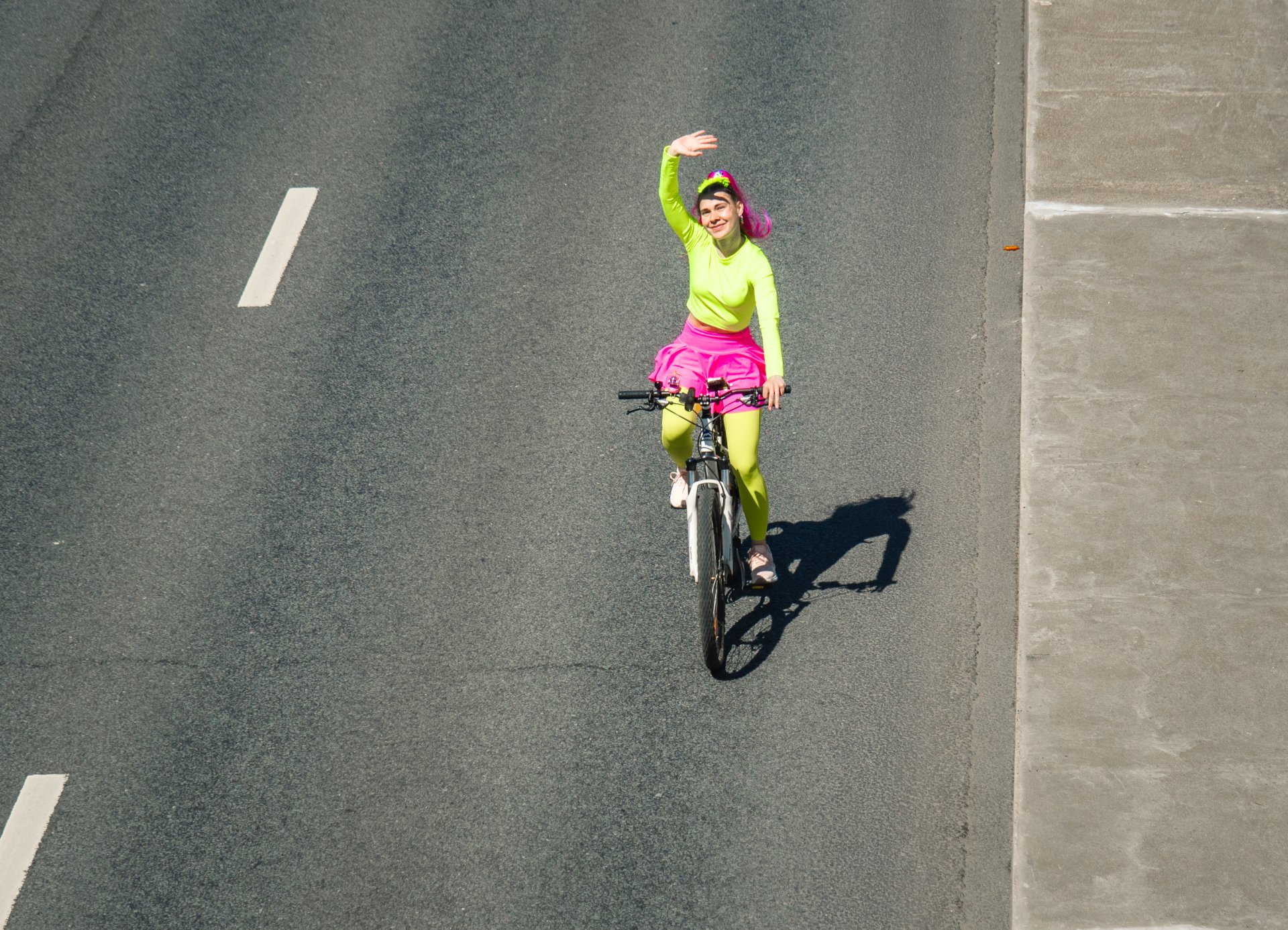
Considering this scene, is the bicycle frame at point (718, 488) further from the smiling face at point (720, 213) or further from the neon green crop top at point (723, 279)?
the smiling face at point (720, 213)

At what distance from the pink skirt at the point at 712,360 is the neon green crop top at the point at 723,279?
9 centimetres

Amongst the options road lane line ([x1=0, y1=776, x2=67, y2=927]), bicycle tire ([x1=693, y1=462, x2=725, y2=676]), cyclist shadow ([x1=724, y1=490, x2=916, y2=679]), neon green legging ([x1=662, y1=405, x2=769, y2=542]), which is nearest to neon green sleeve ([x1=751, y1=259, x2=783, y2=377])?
neon green legging ([x1=662, y1=405, x2=769, y2=542])

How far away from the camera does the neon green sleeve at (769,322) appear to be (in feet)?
19.6

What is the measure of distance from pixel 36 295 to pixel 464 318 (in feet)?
10.4

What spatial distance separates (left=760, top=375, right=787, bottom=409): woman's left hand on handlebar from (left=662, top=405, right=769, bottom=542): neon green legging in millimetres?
452

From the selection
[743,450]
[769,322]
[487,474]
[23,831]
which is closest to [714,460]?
[743,450]

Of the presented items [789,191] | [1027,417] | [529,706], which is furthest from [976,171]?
[529,706]

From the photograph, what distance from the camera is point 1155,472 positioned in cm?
716

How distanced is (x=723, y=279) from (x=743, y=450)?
855 mm

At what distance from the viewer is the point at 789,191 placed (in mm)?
9625

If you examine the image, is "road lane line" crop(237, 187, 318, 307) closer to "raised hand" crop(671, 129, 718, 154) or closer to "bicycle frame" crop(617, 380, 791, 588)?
"bicycle frame" crop(617, 380, 791, 588)

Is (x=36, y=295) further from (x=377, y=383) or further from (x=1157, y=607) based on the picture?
(x=1157, y=607)

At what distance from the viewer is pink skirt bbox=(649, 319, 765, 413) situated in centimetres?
655

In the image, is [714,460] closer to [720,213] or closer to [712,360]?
[712,360]
